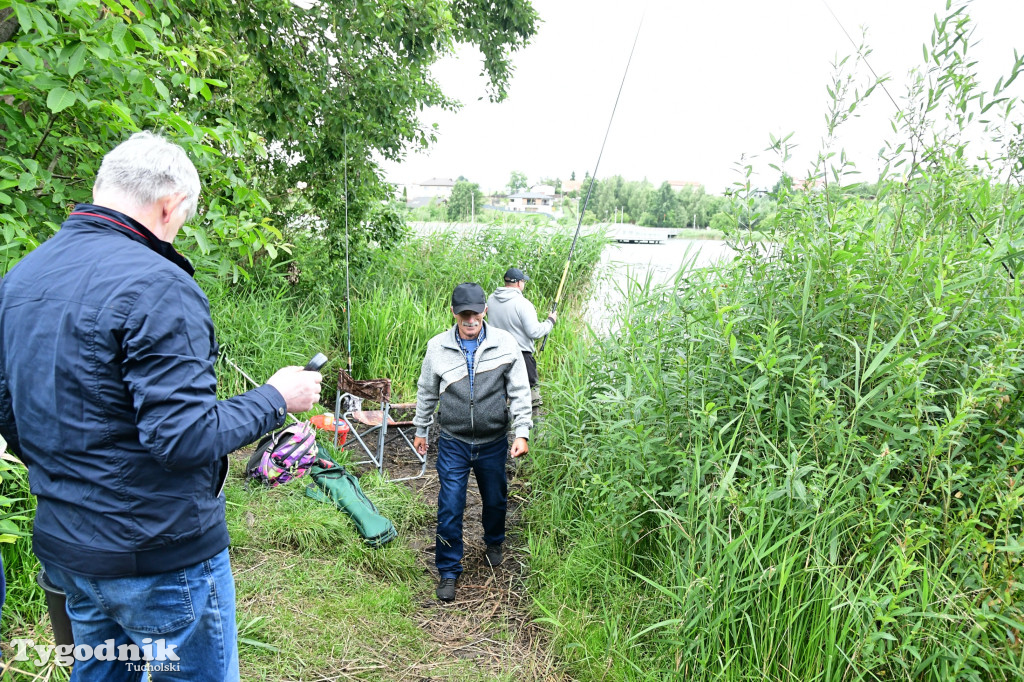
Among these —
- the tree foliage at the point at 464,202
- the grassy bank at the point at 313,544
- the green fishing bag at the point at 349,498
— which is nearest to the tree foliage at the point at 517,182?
the tree foliage at the point at 464,202

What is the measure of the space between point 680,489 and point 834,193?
4.74ft

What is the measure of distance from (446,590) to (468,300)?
5.05 ft

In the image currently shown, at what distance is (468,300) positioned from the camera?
11.5 feet

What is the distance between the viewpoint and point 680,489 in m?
2.73

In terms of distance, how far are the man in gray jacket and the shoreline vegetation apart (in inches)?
13.9

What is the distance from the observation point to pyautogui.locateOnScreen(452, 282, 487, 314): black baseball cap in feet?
11.5

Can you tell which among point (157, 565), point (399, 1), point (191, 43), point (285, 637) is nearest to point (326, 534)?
point (285, 637)

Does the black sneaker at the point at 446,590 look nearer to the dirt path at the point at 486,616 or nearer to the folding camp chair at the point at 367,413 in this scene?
the dirt path at the point at 486,616

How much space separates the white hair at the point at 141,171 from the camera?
157cm

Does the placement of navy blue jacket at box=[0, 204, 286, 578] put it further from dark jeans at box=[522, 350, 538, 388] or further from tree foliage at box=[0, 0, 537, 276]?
dark jeans at box=[522, 350, 538, 388]

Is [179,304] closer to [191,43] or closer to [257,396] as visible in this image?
[257,396]

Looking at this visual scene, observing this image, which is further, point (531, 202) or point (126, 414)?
point (531, 202)

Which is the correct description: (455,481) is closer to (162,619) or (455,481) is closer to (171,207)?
(162,619)

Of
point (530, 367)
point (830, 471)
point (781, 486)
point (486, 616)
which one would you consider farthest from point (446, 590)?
point (530, 367)
